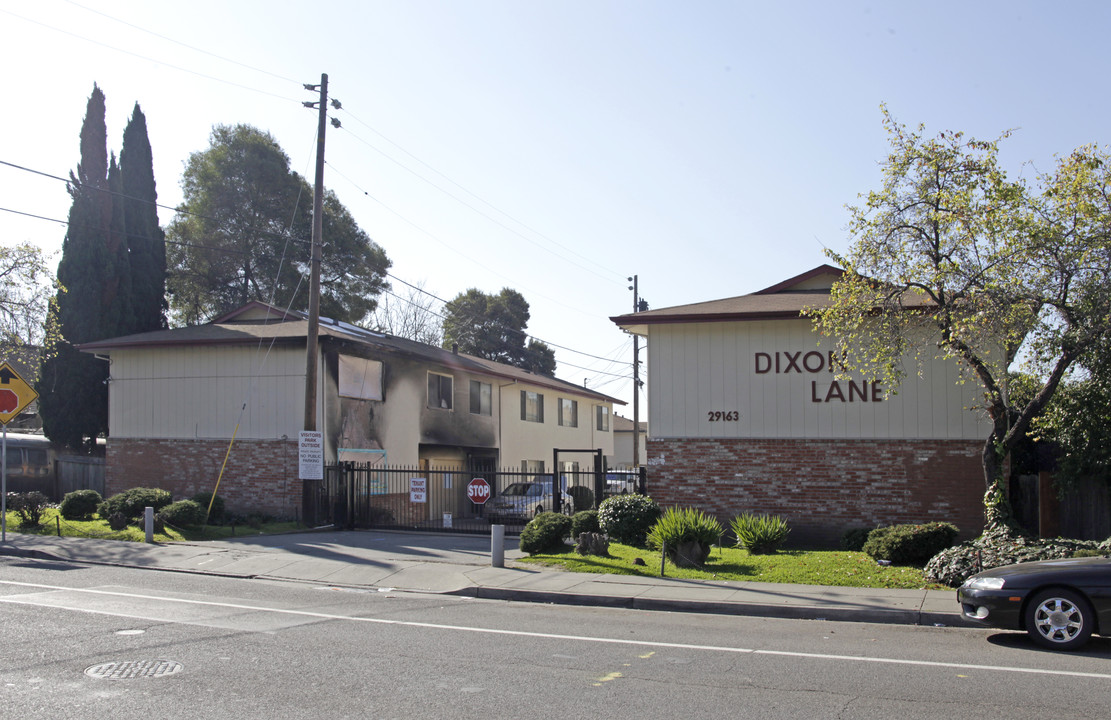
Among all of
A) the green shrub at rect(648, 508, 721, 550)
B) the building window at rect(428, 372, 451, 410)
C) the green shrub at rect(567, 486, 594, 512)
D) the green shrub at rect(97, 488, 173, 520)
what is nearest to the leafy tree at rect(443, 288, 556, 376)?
the building window at rect(428, 372, 451, 410)

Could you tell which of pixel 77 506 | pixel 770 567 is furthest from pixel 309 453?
pixel 770 567

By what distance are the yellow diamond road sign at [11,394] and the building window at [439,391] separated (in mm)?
13565

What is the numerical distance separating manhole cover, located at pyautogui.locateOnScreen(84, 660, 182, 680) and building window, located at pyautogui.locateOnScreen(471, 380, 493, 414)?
83.3 feet

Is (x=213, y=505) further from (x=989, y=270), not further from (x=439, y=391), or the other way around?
(x=989, y=270)

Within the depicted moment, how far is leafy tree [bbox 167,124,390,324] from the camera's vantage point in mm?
40031

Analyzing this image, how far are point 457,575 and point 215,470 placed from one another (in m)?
12.6

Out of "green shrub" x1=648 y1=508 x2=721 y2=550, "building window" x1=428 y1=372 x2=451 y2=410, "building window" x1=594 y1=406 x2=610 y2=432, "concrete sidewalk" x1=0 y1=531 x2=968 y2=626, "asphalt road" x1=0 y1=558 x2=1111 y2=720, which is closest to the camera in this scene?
"asphalt road" x1=0 y1=558 x2=1111 y2=720

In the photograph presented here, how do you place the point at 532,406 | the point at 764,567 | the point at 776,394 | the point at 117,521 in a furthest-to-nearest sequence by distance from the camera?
1. the point at 532,406
2. the point at 117,521
3. the point at 776,394
4. the point at 764,567

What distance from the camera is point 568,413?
41.8m

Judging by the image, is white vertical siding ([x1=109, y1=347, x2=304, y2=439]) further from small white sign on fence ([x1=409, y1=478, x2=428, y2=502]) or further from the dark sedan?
the dark sedan

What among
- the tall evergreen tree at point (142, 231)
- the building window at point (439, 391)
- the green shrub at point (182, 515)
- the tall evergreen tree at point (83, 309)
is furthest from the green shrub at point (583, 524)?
the tall evergreen tree at point (142, 231)

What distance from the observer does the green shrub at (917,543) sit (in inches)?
571

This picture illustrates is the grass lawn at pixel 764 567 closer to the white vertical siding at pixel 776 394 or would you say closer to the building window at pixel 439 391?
the white vertical siding at pixel 776 394

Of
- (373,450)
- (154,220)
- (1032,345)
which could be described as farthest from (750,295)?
(154,220)
